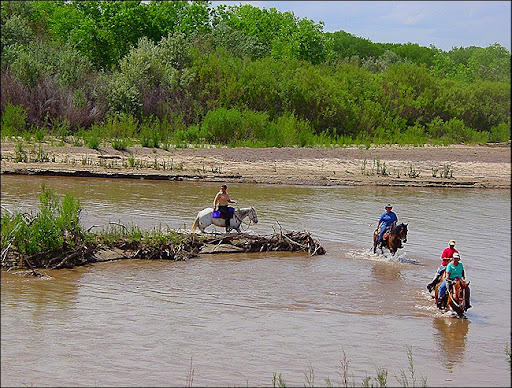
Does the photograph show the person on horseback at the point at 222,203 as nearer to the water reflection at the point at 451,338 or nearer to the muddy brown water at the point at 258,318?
the muddy brown water at the point at 258,318

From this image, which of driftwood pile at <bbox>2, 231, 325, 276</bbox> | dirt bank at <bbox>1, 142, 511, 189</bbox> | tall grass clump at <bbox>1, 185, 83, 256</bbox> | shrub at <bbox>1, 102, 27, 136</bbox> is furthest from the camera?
shrub at <bbox>1, 102, 27, 136</bbox>

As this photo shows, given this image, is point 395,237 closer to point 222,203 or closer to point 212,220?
point 222,203

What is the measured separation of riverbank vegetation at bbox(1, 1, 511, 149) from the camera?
34438mm

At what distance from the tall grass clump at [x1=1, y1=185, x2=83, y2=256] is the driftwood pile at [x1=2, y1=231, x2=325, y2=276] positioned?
137 millimetres

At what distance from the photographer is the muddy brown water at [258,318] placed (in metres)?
9.42

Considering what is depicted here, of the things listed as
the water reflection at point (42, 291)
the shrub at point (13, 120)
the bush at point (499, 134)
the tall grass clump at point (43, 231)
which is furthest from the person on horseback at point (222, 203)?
the bush at point (499, 134)

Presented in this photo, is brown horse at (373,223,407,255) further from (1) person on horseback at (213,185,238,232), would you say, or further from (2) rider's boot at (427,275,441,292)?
(1) person on horseback at (213,185,238,232)

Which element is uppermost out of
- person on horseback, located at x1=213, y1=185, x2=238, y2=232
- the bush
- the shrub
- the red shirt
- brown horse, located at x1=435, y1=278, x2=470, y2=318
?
the bush

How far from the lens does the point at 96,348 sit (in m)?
9.91

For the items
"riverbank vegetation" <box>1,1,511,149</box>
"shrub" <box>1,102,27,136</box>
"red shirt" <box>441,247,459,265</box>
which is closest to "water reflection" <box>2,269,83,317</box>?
"red shirt" <box>441,247,459,265</box>

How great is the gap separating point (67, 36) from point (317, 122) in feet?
53.6

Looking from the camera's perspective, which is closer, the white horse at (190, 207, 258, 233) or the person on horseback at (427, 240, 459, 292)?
the person on horseback at (427, 240, 459, 292)

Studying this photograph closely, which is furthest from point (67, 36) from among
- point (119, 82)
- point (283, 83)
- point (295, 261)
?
point (295, 261)

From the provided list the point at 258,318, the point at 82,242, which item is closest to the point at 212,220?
the point at 82,242
